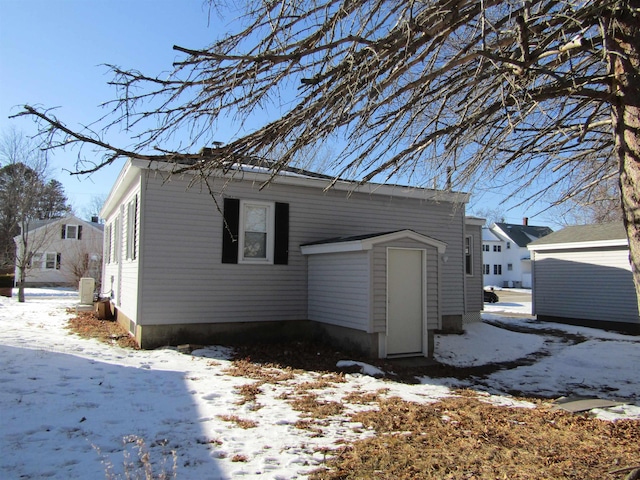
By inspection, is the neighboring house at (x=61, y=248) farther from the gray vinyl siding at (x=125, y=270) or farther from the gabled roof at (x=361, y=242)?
the gabled roof at (x=361, y=242)

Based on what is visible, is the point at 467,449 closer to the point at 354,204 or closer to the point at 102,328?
the point at 354,204

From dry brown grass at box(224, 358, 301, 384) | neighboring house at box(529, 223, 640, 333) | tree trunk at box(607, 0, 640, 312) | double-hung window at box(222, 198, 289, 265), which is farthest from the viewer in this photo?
neighboring house at box(529, 223, 640, 333)

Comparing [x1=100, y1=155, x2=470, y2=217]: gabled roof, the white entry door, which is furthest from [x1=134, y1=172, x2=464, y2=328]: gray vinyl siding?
the white entry door

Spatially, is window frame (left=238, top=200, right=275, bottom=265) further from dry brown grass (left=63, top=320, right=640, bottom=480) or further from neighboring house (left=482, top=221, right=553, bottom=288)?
neighboring house (left=482, top=221, right=553, bottom=288)

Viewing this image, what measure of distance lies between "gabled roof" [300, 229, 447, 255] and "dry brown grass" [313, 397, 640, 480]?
3.42 m

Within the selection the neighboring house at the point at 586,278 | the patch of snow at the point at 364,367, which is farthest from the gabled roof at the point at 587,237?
the patch of snow at the point at 364,367

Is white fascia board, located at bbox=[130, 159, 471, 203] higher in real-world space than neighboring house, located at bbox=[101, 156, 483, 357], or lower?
higher

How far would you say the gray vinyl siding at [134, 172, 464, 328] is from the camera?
904cm

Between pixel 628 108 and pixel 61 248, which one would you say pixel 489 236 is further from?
pixel 628 108

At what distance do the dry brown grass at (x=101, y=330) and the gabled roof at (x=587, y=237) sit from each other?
49.9 ft

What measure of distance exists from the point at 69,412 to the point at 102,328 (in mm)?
6851

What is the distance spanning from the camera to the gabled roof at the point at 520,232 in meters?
48.8

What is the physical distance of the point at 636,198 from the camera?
12.2 ft

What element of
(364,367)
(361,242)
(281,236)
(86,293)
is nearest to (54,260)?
(86,293)
